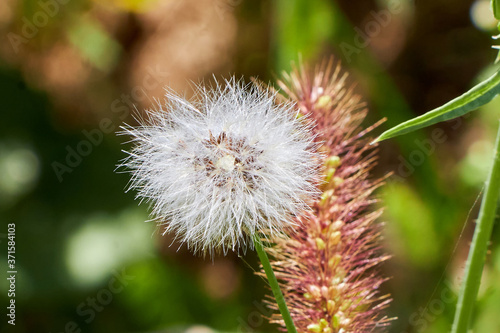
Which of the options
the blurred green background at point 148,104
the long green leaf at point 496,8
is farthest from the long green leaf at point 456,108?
the blurred green background at point 148,104

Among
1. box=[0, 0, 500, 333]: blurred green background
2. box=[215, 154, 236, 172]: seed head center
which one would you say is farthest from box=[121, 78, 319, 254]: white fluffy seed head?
box=[0, 0, 500, 333]: blurred green background

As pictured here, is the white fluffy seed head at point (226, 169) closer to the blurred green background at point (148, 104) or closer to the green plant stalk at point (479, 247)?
the green plant stalk at point (479, 247)

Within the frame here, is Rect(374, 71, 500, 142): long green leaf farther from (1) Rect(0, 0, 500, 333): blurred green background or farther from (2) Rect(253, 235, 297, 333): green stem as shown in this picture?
(1) Rect(0, 0, 500, 333): blurred green background

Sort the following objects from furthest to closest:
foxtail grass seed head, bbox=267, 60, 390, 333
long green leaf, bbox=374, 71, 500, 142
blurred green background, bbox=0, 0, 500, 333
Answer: blurred green background, bbox=0, 0, 500, 333, foxtail grass seed head, bbox=267, 60, 390, 333, long green leaf, bbox=374, 71, 500, 142

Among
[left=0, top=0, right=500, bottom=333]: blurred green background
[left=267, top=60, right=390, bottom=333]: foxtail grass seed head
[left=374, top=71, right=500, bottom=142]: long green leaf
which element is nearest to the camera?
[left=374, top=71, right=500, bottom=142]: long green leaf

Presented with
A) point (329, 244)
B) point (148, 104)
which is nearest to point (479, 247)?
point (329, 244)

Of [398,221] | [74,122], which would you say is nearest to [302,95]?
[398,221]
